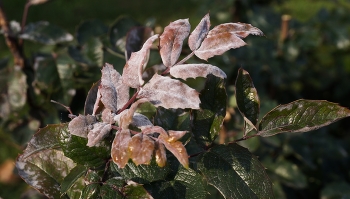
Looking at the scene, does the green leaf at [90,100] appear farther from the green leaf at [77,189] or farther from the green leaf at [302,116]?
the green leaf at [302,116]

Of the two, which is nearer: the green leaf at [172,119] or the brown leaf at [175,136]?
the brown leaf at [175,136]

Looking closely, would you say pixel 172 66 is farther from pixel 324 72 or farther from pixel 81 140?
pixel 324 72

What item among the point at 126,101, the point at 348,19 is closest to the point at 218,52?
the point at 126,101

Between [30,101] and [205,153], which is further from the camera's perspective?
[30,101]

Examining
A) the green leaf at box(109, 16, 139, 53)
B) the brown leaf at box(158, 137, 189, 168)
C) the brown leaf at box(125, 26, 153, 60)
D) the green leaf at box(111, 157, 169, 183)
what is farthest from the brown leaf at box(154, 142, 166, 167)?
the green leaf at box(109, 16, 139, 53)

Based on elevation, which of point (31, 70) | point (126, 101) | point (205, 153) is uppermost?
point (126, 101)

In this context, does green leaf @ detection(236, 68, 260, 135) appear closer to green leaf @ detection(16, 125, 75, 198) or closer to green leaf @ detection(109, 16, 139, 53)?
green leaf @ detection(16, 125, 75, 198)

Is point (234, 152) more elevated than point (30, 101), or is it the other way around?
point (234, 152)

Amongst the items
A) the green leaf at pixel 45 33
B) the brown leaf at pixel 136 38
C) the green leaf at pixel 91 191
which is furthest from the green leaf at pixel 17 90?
the green leaf at pixel 91 191
